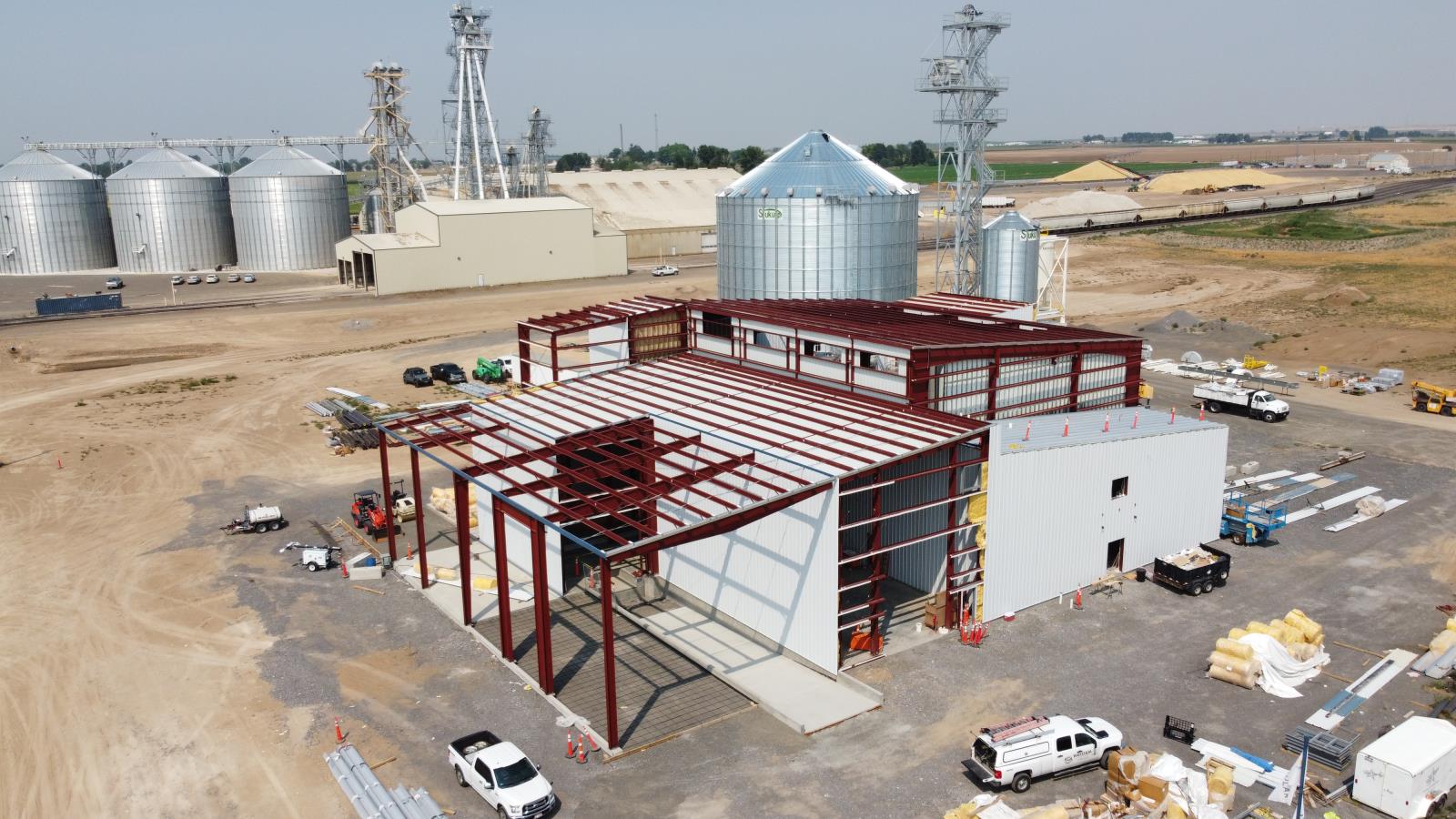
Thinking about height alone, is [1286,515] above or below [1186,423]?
below

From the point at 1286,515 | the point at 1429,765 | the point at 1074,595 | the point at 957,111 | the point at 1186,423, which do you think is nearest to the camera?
the point at 1429,765

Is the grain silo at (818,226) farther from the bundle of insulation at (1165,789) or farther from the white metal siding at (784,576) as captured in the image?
the bundle of insulation at (1165,789)

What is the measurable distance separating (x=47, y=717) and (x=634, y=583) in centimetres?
1777

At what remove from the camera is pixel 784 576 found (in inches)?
1225

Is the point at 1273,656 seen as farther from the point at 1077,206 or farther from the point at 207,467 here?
the point at 1077,206

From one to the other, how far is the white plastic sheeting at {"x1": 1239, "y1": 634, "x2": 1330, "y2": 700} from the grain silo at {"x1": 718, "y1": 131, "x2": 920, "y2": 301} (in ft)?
100

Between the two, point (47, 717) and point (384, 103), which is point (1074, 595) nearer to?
point (47, 717)

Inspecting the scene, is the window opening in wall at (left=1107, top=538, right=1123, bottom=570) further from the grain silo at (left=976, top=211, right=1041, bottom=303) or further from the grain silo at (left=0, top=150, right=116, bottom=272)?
the grain silo at (left=0, top=150, right=116, bottom=272)

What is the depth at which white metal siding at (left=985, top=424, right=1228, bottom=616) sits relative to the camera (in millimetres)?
32906

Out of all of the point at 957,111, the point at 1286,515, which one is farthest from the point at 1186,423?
the point at 957,111

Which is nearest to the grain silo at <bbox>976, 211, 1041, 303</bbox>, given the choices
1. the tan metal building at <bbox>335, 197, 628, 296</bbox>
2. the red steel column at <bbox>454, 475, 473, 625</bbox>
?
the red steel column at <bbox>454, 475, 473, 625</bbox>

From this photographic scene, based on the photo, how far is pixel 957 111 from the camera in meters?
69.7

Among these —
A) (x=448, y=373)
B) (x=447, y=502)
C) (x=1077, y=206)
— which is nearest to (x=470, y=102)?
(x=448, y=373)

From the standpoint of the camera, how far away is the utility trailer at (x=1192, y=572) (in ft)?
114
